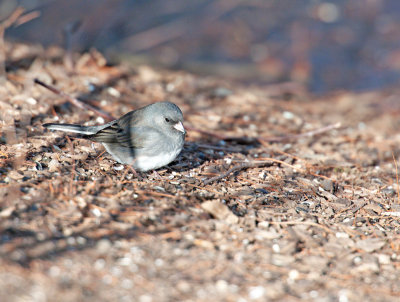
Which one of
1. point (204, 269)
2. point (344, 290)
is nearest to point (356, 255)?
point (344, 290)

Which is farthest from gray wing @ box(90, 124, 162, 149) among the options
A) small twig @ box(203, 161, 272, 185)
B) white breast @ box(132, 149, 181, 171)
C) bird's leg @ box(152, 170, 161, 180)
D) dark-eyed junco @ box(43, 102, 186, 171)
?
small twig @ box(203, 161, 272, 185)

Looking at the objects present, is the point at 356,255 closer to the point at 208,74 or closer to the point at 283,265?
the point at 283,265

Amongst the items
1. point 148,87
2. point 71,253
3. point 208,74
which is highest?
point 71,253

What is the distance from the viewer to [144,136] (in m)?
3.70

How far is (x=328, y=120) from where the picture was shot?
6.07 m

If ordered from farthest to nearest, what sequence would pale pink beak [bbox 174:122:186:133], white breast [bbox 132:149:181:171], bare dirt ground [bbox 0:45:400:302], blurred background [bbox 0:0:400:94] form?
1. blurred background [bbox 0:0:400:94]
2. pale pink beak [bbox 174:122:186:133]
3. white breast [bbox 132:149:181:171]
4. bare dirt ground [bbox 0:45:400:302]

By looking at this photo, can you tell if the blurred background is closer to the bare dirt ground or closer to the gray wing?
the bare dirt ground

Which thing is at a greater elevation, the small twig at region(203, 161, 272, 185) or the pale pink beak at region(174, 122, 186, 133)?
the pale pink beak at region(174, 122, 186, 133)

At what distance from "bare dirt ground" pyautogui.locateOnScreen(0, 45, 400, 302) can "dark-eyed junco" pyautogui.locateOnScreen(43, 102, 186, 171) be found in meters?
0.15

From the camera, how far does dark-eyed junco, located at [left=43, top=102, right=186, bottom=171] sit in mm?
3613

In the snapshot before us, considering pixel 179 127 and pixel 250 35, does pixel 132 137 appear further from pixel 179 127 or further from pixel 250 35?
pixel 250 35

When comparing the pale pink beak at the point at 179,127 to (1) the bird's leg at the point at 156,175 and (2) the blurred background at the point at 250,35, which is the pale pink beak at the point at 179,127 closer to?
(1) the bird's leg at the point at 156,175

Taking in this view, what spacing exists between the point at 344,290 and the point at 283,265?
367mm

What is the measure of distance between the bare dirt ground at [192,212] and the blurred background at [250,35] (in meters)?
2.93
